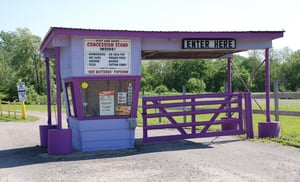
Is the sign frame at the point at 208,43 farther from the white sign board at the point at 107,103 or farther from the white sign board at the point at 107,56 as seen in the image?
the white sign board at the point at 107,103

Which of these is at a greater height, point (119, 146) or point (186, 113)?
point (186, 113)

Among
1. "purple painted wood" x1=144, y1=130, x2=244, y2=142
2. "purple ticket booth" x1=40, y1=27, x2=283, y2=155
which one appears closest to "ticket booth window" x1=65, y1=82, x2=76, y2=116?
"purple ticket booth" x1=40, y1=27, x2=283, y2=155

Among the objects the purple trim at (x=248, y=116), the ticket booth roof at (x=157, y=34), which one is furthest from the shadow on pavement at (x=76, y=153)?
the ticket booth roof at (x=157, y=34)

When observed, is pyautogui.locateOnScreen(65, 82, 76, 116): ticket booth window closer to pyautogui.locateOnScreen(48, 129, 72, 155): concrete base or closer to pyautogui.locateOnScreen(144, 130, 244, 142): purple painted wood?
pyautogui.locateOnScreen(48, 129, 72, 155): concrete base

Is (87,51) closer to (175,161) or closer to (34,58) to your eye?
(175,161)

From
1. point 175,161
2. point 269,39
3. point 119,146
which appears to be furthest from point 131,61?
point 269,39

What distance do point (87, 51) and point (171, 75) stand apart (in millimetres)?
67457

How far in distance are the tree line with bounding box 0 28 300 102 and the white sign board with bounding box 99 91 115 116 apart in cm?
4693

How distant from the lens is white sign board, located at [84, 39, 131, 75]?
11102 mm

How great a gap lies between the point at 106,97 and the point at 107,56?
3.46 ft

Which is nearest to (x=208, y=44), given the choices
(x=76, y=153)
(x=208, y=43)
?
(x=208, y=43)

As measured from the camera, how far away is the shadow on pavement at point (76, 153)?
10.1m

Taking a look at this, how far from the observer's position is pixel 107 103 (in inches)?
448

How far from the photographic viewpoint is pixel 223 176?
7859 mm
